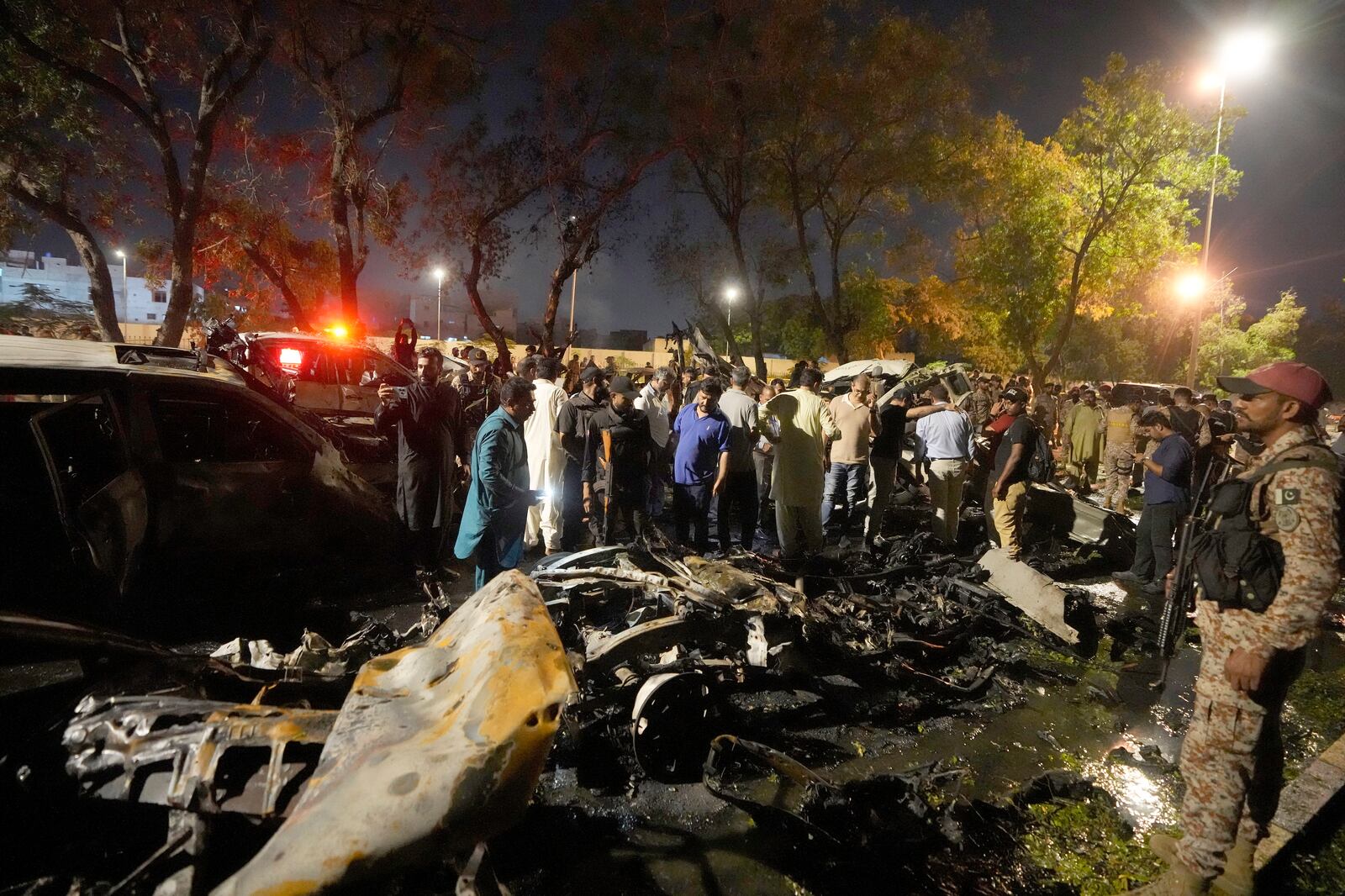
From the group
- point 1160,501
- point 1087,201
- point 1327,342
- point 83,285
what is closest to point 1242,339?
point 1327,342

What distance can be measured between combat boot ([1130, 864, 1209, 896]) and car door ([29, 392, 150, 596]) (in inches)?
221

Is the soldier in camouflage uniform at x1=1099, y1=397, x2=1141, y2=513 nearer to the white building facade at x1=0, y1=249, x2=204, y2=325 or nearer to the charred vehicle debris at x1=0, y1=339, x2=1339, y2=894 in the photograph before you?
the charred vehicle debris at x1=0, y1=339, x2=1339, y2=894

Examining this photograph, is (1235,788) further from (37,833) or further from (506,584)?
(37,833)

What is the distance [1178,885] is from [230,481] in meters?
5.84

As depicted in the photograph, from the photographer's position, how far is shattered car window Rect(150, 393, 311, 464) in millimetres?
4375

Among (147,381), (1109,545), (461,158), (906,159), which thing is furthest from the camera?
(906,159)

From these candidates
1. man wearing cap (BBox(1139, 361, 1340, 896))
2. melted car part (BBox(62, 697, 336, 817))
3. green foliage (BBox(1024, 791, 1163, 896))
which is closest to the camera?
melted car part (BBox(62, 697, 336, 817))

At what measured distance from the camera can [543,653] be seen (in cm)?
196

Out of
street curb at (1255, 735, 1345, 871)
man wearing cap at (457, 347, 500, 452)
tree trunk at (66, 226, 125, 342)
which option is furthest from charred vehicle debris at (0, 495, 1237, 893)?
tree trunk at (66, 226, 125, 342)

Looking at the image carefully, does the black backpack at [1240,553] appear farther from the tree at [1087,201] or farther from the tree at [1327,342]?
the tree at [1327,342]

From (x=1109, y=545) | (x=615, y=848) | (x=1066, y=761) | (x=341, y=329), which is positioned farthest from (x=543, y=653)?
(x=341, y=329)

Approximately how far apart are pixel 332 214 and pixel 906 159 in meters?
15.3

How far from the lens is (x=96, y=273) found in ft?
33.5

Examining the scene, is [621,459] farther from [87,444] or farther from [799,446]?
[87,444]
